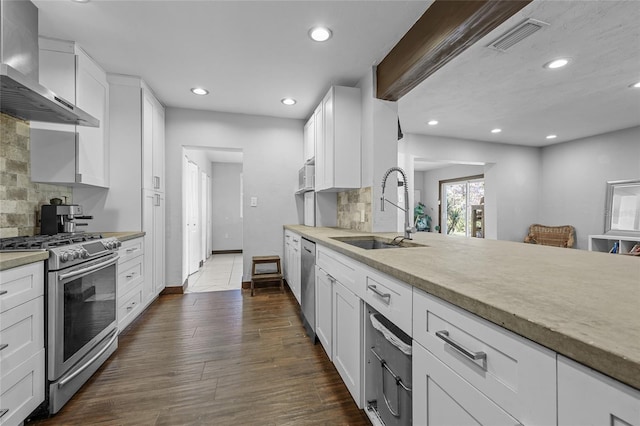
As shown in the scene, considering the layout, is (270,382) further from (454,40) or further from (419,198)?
(419,198)

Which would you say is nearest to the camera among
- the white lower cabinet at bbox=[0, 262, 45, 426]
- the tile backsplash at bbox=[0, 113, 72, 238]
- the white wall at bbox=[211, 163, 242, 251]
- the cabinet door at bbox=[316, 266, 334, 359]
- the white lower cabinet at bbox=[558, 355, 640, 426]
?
the white lower cabinet at bbox=[558, 355, 640, 426]

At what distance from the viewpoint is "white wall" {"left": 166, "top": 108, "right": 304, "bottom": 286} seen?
12.1 ft

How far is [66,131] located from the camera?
2311mm

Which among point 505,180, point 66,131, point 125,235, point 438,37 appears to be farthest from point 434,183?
point 66,131

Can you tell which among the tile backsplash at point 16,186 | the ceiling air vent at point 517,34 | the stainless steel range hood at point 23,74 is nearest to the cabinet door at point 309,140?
the ceiling air vent at point 517,34

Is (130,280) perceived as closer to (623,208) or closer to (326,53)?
(326,53)

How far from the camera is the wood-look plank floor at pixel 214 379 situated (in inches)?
58.2

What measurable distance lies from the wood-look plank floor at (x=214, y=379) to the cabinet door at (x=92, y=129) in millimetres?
1499

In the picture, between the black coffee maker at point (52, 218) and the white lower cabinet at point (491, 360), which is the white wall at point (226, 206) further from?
the white lower cabinet at point (491, 360)

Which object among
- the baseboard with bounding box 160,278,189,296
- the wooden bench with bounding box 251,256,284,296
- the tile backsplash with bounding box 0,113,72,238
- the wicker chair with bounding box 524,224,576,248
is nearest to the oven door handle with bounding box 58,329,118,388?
the tile backsplash with bounding box 0,113,72,238

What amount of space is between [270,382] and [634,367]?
1797 mm

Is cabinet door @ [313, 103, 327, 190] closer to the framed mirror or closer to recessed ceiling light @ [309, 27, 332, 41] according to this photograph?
recessed ceiling light @ [309, 27, 332, 41]

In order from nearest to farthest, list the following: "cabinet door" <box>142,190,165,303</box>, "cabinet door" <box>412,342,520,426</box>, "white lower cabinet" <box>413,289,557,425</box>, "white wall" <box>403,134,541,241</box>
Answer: "white lower cabinet" <box>413,289,557,425</box> → "cabinet door" <box>412,342,520,426</box> → "cabinet door" <box>142,190,165,303</box> → "white wall" <box>403,134,541,241</box>

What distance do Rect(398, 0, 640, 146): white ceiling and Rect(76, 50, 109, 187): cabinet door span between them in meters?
3.34
